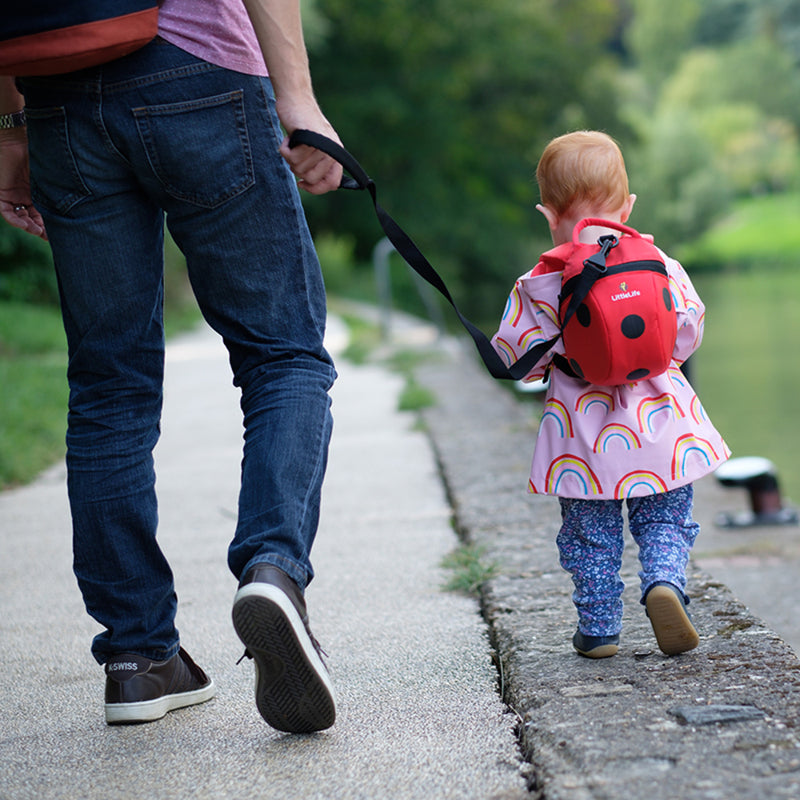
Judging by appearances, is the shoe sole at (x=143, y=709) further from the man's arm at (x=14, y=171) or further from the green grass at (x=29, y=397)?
the green grass at (x=29, y=397)

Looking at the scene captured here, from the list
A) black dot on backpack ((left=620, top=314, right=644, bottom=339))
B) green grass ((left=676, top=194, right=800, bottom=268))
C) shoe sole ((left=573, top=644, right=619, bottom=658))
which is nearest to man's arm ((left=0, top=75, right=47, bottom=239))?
black dot on backpack ((left=620, top=314, right=644, bottom=339))

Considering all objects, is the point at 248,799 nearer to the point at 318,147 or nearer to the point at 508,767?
the point at 508,767

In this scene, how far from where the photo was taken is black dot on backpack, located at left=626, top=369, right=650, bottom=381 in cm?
202

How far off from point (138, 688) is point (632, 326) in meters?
1.06

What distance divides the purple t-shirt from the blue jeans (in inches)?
0.9

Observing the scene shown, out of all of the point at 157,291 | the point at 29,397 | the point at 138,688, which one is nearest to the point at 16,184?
the point at 157,291

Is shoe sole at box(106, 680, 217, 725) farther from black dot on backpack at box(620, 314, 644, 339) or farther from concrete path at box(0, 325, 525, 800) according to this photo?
black dot on backpack at box(620, 314, 644, 339)

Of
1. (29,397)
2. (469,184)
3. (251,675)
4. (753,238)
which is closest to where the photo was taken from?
(251,675)

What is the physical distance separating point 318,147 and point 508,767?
997 millimetres

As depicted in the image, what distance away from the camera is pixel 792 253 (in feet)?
180

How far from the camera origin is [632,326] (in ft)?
6.56

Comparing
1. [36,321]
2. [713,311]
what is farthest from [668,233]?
[36,321]

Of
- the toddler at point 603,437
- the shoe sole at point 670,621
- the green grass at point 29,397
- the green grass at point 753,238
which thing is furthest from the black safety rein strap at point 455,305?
the green grass at point 753,238

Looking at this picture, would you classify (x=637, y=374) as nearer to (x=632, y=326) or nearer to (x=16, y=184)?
(x=632, y=326)
